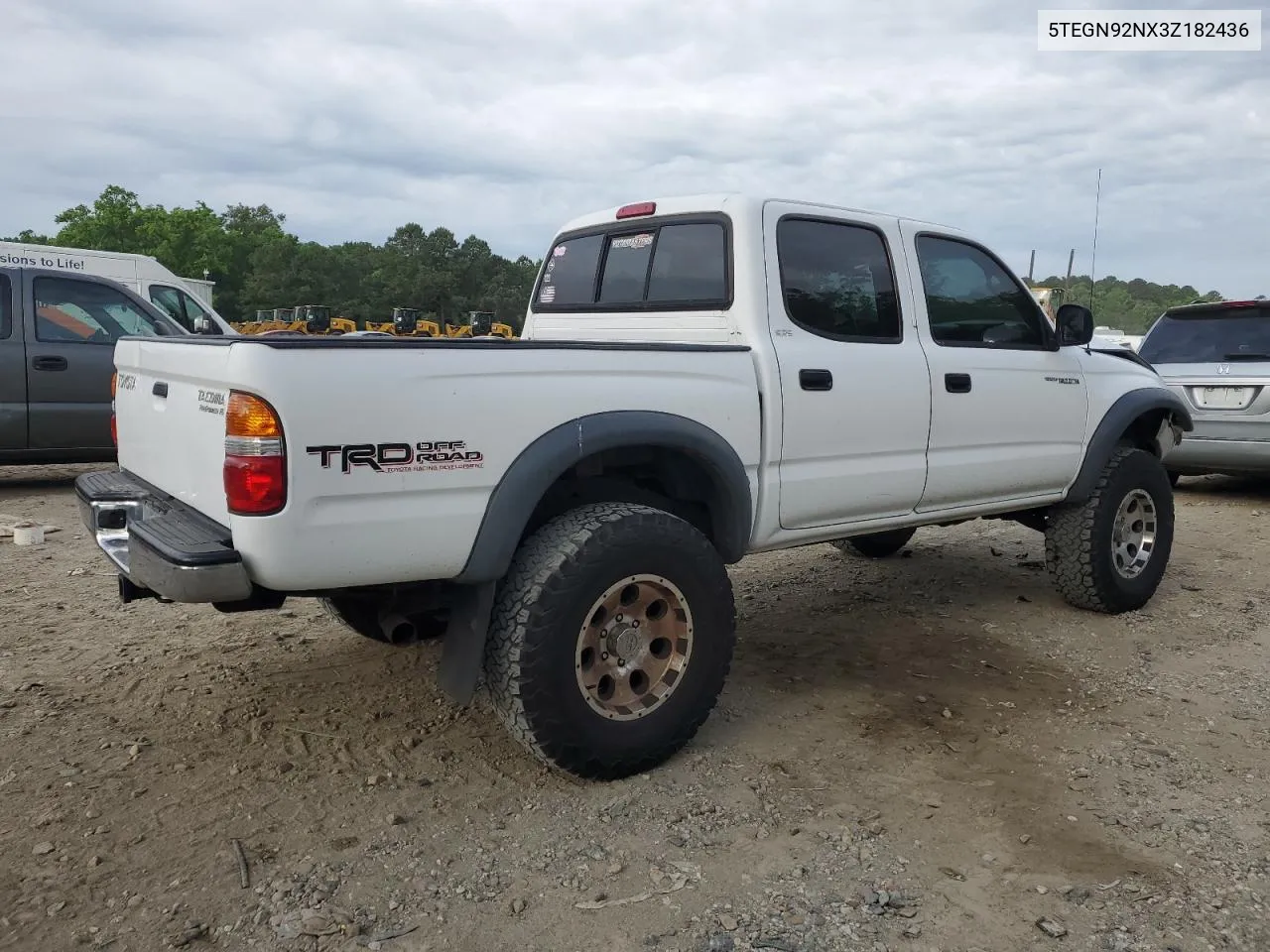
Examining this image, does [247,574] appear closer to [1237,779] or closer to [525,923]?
[525,923]

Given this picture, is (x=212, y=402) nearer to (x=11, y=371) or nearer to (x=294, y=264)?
(x=11, y=371)

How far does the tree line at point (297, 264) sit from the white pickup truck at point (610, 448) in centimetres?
4468

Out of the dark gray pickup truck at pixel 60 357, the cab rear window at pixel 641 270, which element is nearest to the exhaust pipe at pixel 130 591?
the cab rear window at pixel 641 270

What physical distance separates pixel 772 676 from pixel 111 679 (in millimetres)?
2673

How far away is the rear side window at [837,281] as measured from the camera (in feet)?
12.5

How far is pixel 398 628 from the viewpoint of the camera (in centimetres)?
351

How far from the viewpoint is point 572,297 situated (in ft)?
15.1

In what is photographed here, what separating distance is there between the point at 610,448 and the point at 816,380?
97 cm

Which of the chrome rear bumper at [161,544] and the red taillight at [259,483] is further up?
the red taillight at [259,483]

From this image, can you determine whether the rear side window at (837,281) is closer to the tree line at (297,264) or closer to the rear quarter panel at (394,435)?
the rear quarter panel at (394,435)

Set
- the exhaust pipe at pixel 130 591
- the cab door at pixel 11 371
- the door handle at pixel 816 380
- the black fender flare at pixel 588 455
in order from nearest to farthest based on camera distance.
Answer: the black fender flare at pixel 588 455, the exhaust pipe at pixel 130 591, the door handle at pixel 816 380, the cab door at pixel 11 371

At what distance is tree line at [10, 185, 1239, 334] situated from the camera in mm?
52906

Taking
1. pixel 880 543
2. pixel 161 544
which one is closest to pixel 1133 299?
pixel 880 543

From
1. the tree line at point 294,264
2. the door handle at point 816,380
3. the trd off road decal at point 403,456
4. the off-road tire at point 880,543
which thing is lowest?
the off-road tire at point 880,543
